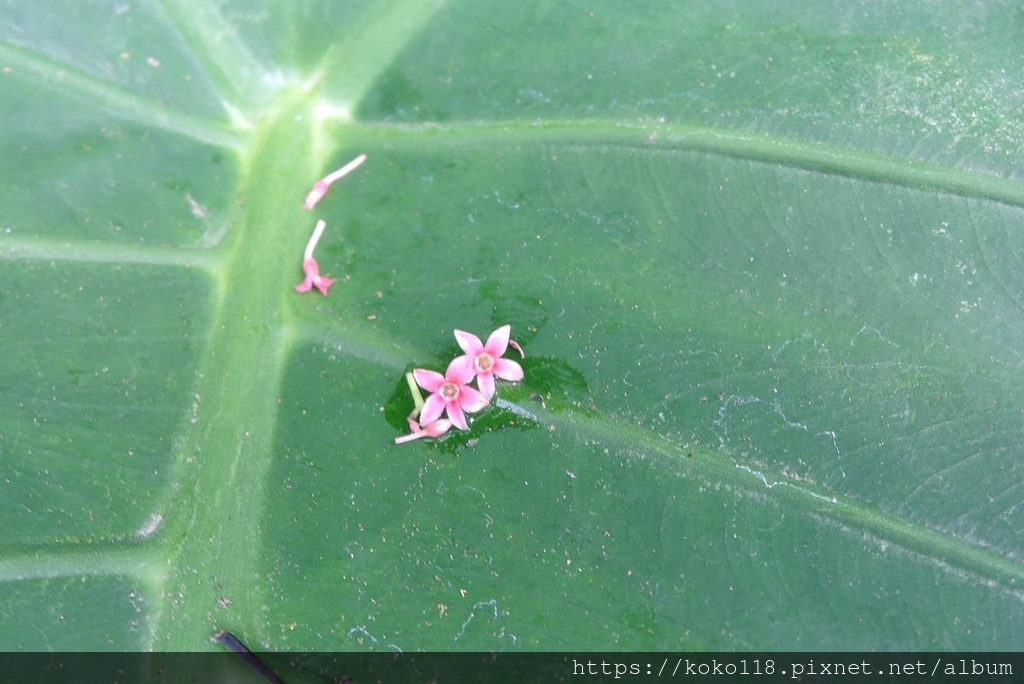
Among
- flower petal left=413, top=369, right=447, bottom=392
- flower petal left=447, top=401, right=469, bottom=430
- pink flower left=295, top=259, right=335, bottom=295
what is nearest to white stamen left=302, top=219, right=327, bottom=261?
pink flower left=295, top=259, right=335, bottom=295

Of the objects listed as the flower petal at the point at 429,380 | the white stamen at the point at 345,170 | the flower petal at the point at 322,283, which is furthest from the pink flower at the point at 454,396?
the white stamen at the point at 345,170

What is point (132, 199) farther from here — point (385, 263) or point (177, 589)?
point (177, 589)

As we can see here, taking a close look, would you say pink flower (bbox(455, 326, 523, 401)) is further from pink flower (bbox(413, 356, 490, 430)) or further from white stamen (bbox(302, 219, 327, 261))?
white stamen (bbox(302, 219, 327, 261))

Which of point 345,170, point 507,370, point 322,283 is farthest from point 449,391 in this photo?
point 345,170

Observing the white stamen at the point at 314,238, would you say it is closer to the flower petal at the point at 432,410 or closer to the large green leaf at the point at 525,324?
the large green leaf at the point at 525,324

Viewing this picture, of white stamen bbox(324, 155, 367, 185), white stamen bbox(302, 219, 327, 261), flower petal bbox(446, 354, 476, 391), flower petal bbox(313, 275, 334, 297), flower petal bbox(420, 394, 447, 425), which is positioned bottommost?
flower petal bbox(420, 394, 447, 425)

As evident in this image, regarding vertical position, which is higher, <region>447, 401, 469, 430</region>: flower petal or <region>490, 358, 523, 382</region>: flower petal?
<region>490, 358, 523, 382</region>: flower petal
